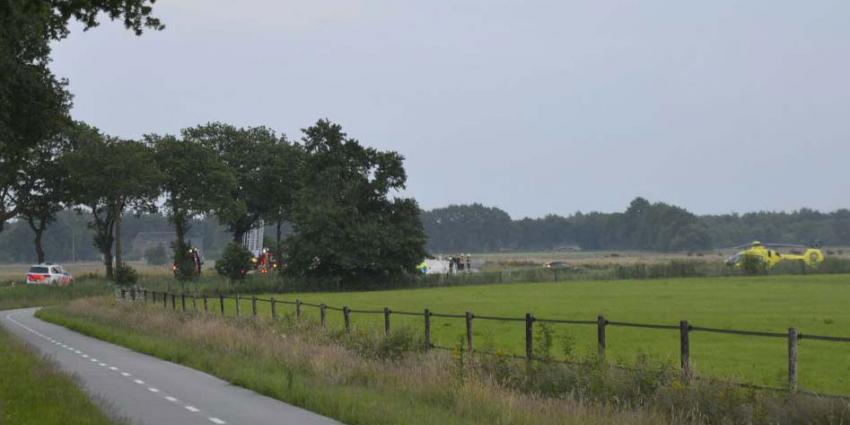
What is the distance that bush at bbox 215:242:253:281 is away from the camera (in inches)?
3238

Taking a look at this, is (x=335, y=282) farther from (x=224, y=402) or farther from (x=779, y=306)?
(x=224, y=402)

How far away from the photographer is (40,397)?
16062 mm

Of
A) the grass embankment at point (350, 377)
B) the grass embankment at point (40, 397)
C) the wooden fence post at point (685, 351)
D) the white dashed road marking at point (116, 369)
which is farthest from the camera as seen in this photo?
the white dashed road marking at point (116, 369)

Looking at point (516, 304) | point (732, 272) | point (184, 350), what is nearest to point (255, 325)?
point (184, 350)

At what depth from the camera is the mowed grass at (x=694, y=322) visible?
21.6 m

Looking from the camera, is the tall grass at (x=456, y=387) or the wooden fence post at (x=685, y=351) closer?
the tall grass at (x=456, y=387)

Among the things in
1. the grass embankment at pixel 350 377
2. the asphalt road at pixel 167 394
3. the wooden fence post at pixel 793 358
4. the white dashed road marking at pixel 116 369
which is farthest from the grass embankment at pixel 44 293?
the wooden fence post at pixel 793 358

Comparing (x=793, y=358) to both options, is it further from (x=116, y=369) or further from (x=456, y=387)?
(x=116, y=369)

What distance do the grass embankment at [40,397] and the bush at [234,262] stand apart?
194 feet

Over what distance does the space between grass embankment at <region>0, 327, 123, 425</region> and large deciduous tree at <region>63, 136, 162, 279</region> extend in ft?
217

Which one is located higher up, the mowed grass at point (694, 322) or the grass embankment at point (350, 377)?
the grass embankment at point (350, 377)

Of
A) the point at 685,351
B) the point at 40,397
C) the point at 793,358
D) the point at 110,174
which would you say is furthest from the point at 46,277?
the point at 793,358

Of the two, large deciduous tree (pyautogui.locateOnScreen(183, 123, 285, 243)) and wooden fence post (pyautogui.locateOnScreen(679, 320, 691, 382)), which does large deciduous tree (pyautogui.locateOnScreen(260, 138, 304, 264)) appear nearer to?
large deciduous tree (pyautogui.locateOnScreen(183, 123, 285, 243))

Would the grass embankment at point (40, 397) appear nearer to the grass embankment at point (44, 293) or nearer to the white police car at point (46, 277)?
the grass embankment at point (44, 293)
